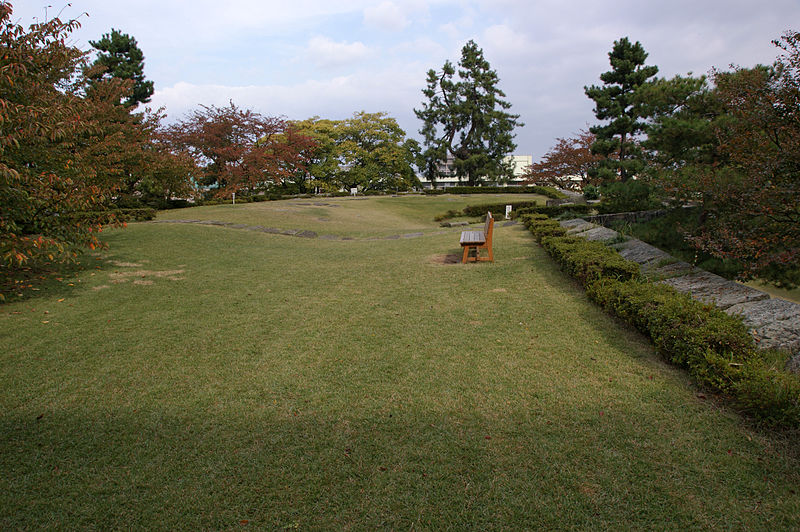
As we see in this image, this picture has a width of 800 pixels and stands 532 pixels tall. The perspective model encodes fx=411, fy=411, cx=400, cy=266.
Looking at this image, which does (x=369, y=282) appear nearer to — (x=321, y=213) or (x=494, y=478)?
(x=494, y=478)

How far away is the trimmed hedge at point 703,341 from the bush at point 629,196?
291 inches

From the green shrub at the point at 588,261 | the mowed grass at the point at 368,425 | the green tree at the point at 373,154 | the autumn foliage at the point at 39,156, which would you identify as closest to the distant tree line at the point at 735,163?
the green shrub at the point at 588,261

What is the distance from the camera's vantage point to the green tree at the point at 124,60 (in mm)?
25688

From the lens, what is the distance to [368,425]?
2.83 meters

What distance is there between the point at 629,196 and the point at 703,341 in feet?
32.6

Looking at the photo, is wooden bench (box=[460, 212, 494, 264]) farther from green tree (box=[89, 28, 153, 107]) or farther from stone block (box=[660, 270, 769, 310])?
green tree (box=[89, 28, 153, 107])

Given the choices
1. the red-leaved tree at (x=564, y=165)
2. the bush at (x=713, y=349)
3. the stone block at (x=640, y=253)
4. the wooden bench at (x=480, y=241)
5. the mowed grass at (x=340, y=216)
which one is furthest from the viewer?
the red-leaved tree at (x=564, y=165)

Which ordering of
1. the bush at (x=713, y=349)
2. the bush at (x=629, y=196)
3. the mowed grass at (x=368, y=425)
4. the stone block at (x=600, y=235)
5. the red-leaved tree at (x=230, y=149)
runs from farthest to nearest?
the red-leaved tree at (x=230, y=149), the bush at (x=629, y=196), the stone block at (x=600, y=235), the bush at (x=713, y=349), the mowed grass at (x=368, y=425)

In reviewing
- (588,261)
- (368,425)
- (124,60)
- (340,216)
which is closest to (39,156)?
(368,425)

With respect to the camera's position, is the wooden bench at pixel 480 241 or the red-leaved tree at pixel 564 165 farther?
the red-leaved tree at pixel 564 165

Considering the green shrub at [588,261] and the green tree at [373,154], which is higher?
the green tree at [373,154]

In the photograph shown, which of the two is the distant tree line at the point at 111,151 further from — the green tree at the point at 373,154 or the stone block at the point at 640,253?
the stone block at the point at 640,253

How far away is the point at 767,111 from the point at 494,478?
5585mm

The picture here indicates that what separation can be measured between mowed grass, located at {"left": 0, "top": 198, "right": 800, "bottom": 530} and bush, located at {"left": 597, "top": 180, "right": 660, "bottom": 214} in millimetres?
7977
